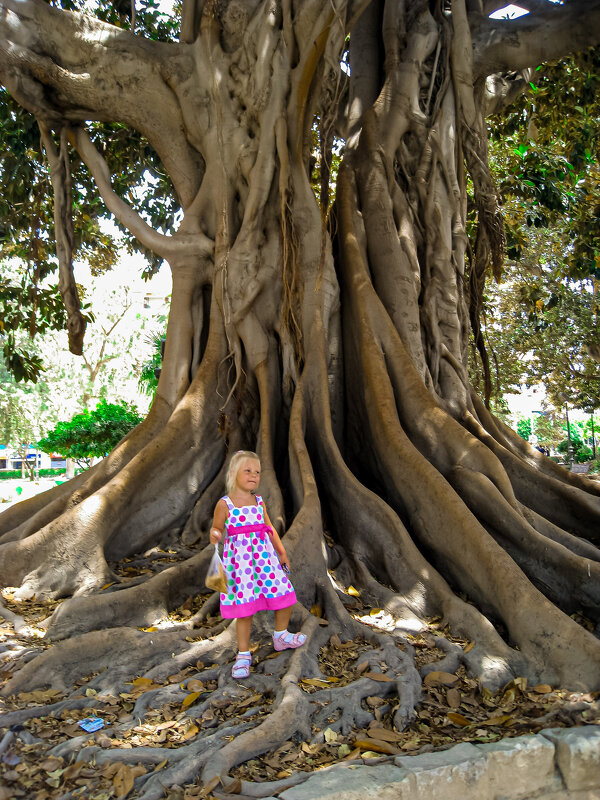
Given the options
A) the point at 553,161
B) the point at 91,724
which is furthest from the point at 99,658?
the point at 553,161

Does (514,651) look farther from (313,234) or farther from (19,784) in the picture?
(313,234)

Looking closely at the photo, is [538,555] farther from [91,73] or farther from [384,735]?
[91,73]

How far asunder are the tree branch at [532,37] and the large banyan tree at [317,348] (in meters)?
0.02

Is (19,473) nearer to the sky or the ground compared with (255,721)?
nearer to the sky

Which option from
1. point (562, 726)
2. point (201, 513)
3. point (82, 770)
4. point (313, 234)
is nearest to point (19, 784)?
point (82, 770)

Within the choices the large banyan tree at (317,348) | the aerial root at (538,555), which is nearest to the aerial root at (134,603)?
the large banyan tree at (317,348)

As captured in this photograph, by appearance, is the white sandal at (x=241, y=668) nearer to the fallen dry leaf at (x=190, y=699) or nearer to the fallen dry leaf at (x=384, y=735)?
the fallen dry leaf at (x=190, y=699)

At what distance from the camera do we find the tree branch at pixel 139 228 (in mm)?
5812

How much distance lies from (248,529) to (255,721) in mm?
905

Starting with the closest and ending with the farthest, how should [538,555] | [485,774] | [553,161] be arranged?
[485,774]
[538,555]
[553,161]

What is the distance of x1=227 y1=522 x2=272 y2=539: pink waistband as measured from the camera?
3432 mm

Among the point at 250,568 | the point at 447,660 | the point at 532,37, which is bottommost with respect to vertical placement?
the point at 447,660


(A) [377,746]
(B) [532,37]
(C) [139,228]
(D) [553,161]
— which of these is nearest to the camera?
(A) [377,746]

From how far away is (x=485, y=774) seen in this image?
2516 millimetres
